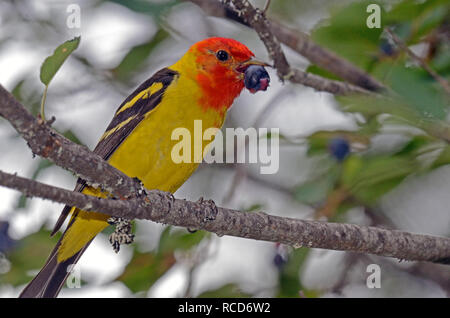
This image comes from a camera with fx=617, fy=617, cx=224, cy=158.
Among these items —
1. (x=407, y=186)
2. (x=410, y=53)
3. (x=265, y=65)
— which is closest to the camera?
(x=410, y=53)

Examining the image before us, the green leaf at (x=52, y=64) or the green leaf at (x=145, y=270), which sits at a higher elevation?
the green leaf at (x=52, y=64)

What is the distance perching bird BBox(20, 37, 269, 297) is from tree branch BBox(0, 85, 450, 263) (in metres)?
0.69

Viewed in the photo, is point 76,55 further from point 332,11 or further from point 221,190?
point 332,11

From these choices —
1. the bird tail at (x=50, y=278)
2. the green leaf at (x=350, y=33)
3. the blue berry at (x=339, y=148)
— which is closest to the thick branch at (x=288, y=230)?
the blue berry at (x=339, y=148)

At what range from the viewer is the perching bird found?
4031 millimetres

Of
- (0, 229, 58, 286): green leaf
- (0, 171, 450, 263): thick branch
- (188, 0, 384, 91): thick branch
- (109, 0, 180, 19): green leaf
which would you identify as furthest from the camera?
(188, 0, 384, 91): thick branch

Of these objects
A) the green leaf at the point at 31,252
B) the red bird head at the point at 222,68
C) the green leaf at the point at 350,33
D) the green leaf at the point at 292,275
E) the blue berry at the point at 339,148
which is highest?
the green leaf at the point at 350,33

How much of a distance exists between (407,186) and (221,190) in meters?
1.92

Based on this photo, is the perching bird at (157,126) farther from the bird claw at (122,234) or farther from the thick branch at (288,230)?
the thick branch at (288,230)

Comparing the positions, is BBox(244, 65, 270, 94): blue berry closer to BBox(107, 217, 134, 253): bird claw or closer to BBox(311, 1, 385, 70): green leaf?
BBox(311, 1, 385, 70): green leaf

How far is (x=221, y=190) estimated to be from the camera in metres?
6.44

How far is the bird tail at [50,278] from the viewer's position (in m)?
3.96

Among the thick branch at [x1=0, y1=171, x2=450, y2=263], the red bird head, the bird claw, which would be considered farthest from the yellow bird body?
the thick branch at [x1=0, y1=171, x2=450, y2=263]
